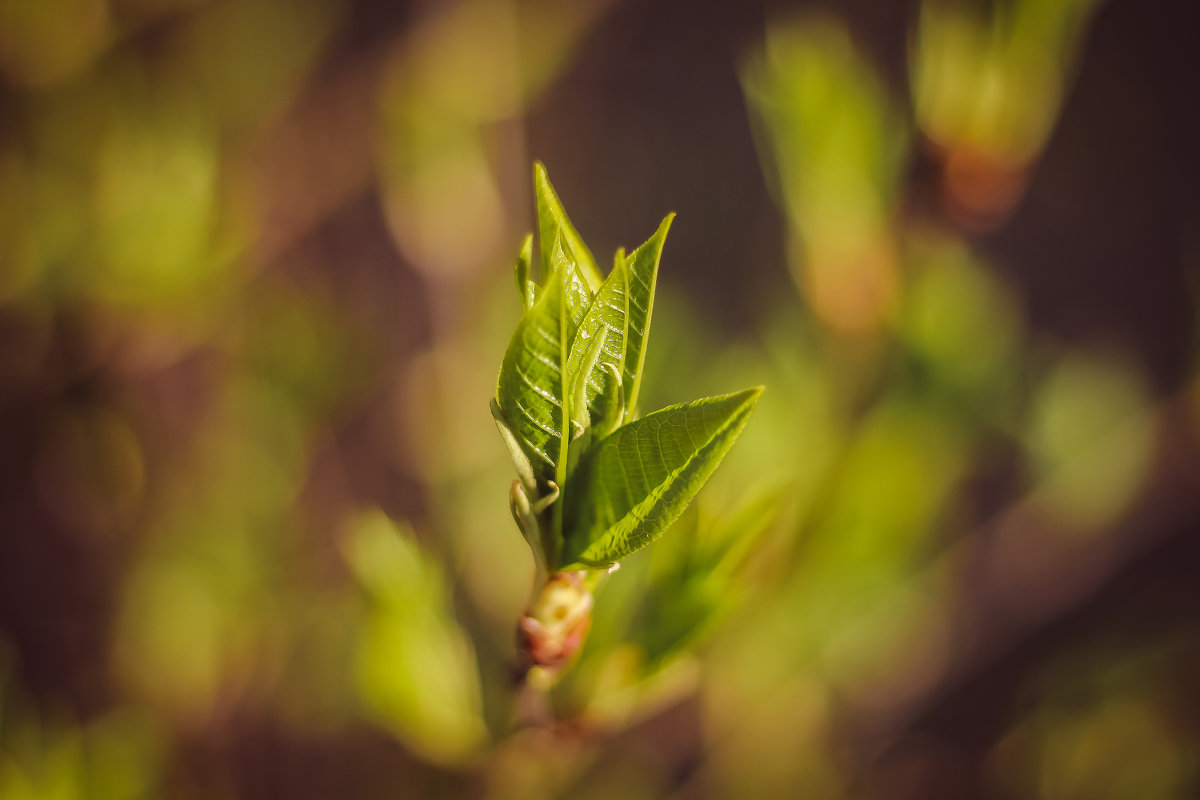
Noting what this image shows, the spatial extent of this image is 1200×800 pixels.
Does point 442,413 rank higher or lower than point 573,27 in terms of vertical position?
lower

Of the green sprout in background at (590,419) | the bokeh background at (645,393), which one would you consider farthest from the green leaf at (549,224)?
the bokeh background at (645,393)

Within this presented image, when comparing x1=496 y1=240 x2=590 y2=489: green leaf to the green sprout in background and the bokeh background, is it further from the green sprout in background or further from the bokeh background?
the bokeh background

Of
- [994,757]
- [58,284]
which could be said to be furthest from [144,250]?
[994,757]

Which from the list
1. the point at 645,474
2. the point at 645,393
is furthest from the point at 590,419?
the point at 645,393

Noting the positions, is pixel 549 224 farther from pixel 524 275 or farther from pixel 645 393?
pixel 645 393

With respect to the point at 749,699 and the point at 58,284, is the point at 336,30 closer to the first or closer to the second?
the point at 58,284

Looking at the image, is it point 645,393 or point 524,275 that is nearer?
point 524,275

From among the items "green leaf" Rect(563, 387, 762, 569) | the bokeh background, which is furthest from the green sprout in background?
the bokeh background
